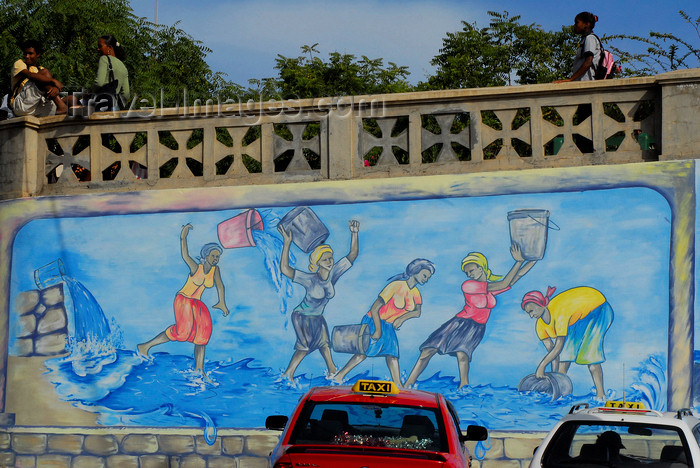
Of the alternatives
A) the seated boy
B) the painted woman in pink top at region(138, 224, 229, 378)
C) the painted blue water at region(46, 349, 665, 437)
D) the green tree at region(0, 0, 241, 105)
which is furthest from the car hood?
the green tree at region(0, 0, 241, 105)

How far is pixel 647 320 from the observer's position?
9.70 metres

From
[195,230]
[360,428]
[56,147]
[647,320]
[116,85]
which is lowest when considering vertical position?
[360,428]

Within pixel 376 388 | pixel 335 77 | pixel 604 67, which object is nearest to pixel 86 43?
pixel 335 77

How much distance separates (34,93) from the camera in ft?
40.7

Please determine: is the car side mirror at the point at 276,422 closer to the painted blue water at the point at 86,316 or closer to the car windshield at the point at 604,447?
the car windshield at the point at 604,447

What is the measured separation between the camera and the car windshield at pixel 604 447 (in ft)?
23.5

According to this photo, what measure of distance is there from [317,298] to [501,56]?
44.7ft

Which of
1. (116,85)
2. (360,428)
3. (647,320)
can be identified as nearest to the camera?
(360,428)

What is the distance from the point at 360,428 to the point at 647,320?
3587 millimetres

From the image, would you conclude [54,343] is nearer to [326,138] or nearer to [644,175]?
[326,138]

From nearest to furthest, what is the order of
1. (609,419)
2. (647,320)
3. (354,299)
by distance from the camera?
(609,419) < (647,320) < (354,299)

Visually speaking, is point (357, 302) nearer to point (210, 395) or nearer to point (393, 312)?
point (393, 312)

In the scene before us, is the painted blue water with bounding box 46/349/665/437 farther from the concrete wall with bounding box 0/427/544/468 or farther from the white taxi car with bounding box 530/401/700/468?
the white taxi car with bounding box 530/401/700/468

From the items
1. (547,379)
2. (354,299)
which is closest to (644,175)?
(547,379)
